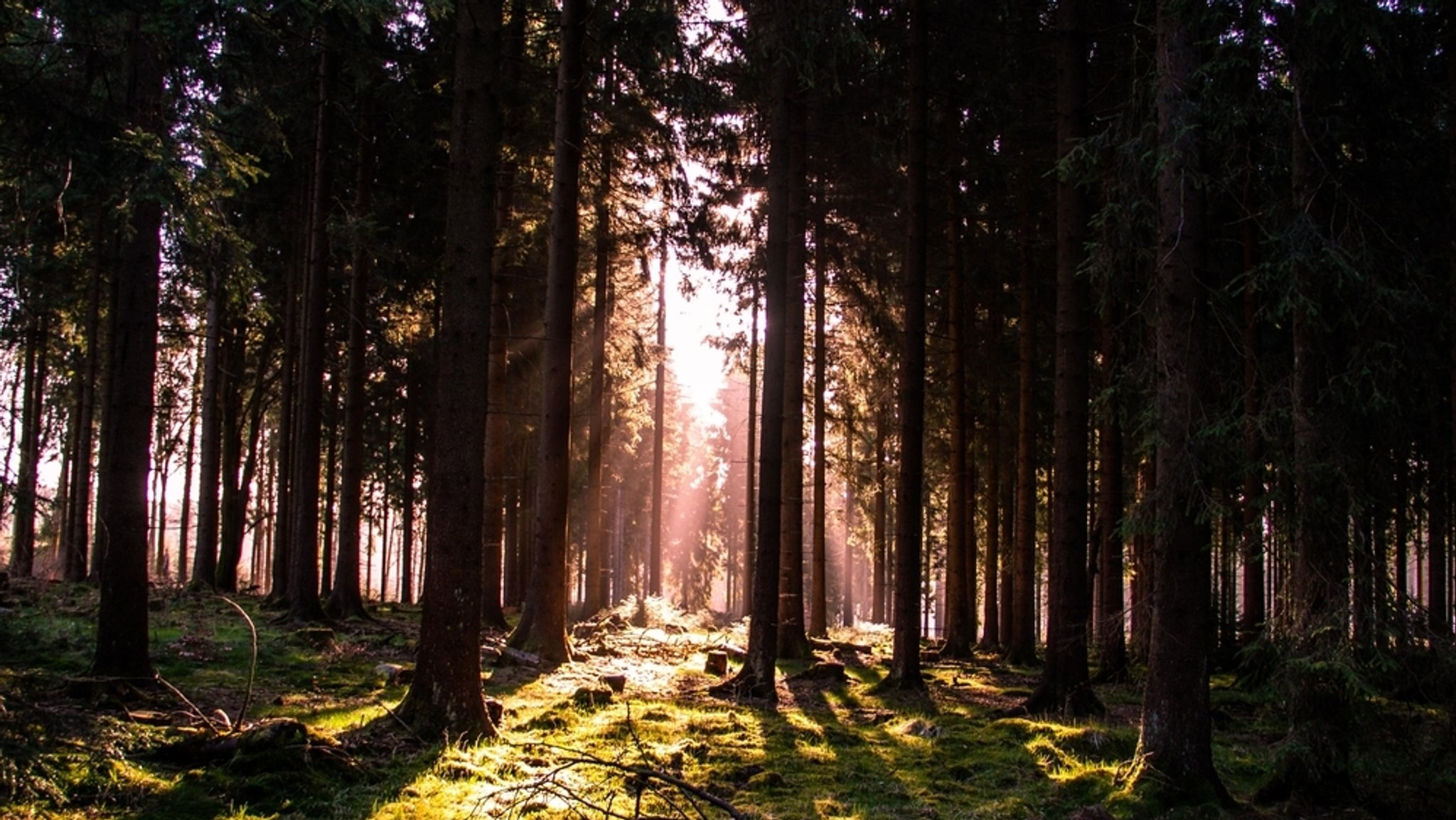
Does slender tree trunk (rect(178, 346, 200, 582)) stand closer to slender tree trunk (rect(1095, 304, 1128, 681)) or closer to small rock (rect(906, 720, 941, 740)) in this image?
small rock (rect(906, 720, 941, 740))

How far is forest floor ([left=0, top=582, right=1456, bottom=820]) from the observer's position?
632cm

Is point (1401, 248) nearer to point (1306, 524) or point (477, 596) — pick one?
point (1306, 524)

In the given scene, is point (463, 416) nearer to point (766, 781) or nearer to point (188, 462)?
point (766, 781)

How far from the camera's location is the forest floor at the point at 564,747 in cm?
632

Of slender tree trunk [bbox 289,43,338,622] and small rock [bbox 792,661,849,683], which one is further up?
slender tree trunk [bbox 289,43,338,622]

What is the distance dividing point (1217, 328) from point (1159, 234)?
6.21 ft

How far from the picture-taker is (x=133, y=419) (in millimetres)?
9539

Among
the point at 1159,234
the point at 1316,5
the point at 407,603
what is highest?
the point at 1316,5

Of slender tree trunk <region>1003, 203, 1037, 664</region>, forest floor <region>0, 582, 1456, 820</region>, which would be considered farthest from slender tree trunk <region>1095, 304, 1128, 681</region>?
slender tree trunk <region>1003, 203, 1037, 664</region>

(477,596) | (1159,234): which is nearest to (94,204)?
(477,596)

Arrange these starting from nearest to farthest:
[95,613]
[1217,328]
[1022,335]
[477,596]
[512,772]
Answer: [512,772]
[477,596]
[1217,328]
[95,613]
[1022,335]

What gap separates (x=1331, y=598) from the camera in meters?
7.93

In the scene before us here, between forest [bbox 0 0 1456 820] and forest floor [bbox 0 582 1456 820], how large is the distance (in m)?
0.07

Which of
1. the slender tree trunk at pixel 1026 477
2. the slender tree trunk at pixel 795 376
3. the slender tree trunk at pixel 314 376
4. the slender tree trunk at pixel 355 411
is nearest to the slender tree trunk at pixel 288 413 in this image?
the slender tree trunk at pixel 355 411
